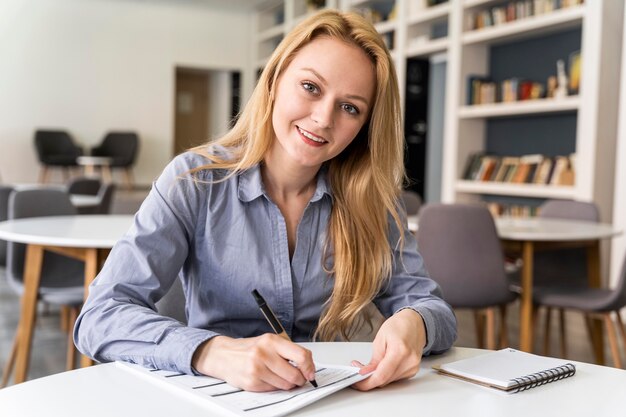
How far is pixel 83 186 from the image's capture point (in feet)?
17.3

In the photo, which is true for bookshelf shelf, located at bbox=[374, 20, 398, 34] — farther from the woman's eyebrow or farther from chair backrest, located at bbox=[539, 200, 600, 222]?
the woman's eyebrow

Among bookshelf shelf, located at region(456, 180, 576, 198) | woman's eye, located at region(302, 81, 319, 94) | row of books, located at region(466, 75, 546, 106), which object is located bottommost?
bookshelf shelf, located at region(456, 180, 576, 198)

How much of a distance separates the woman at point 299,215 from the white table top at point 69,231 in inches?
39.5

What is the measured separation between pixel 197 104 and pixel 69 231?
10351mm

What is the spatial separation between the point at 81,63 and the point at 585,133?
8.35 meters

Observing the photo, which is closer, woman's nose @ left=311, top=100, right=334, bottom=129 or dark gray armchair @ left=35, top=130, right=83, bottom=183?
woman's nose @ left=311, top=100, right=334, bottom=129

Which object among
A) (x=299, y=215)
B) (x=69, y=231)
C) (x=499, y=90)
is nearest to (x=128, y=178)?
(x=499, y=90)

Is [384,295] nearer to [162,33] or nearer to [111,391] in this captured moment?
[111,391]

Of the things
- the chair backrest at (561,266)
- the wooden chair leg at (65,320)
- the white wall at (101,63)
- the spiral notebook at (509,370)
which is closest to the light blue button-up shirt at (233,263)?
the spiral notebook at (509,370)

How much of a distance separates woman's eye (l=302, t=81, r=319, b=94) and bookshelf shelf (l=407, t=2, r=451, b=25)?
553cm

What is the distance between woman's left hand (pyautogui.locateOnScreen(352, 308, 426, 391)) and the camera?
0.93 m

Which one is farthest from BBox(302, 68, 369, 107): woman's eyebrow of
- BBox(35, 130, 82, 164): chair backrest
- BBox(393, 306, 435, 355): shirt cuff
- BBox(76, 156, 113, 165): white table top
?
BBox(35, 130, 82, 164): chair backrest

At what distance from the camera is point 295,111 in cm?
127

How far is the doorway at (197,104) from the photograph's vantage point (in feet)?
40.3
